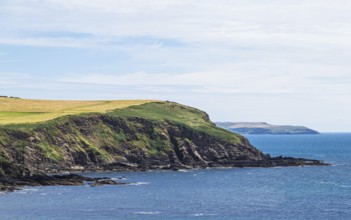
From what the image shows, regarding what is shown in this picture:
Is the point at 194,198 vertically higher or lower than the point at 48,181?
lower

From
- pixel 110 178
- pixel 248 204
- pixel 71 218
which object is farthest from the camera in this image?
pixel 110 178

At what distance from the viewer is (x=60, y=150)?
188250 mm

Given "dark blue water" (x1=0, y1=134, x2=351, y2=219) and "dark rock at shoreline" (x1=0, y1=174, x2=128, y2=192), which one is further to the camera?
"dark rock at shoreline" (x1=0, y1=174, x2=128, y2=192)

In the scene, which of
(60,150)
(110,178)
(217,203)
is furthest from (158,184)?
(60,150)

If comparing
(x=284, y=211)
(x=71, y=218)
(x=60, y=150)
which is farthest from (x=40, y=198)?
(x=60, y=150)

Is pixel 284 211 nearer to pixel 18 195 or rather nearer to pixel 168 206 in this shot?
pixel 168 206

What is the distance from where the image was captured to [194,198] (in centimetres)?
13438

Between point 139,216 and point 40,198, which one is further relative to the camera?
Result: point 40,198

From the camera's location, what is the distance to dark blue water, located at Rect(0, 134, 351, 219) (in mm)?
111625

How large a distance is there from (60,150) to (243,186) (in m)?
58.2

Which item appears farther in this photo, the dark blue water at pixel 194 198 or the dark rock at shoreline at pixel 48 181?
the dark rock at shoreline at pixel 48 181

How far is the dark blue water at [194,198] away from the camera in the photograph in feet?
366

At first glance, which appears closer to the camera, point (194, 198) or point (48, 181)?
point (194, 198)

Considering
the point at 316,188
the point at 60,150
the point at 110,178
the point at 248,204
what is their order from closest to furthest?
the point at 248,204
the point at 316,188
the point at 110,178
the point at 60,150
